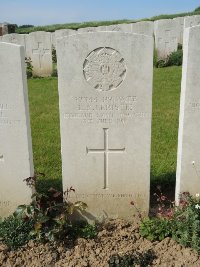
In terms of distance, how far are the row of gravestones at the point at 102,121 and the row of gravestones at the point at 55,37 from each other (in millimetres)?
9665

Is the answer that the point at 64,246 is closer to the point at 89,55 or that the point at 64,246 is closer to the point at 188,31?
the point at 89,55

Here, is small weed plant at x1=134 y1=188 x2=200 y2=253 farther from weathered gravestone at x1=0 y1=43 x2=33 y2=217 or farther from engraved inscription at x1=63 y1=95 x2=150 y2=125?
weathered gravestone at x1=0 y1=43 x2=33 y2=217

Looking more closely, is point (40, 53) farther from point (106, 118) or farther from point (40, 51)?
point (106, 118)

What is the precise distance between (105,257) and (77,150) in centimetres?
114

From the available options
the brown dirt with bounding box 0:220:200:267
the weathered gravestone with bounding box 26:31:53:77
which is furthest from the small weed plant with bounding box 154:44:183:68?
the brown dirt with bounding box 0:220:200:267

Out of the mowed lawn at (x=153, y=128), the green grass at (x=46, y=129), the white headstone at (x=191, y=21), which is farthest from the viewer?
the white headstone at (x=191, y=21)

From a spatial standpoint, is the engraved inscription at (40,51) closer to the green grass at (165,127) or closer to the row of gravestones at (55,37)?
the row of gravestones at (55,37)

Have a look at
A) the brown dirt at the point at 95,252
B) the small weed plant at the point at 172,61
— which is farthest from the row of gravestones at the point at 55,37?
the brown dirt at the point at 95,252

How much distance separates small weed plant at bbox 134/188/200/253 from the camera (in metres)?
3.50

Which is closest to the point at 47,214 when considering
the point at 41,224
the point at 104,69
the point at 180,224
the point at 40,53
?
the point at 41,224

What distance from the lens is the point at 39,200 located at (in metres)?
3.88

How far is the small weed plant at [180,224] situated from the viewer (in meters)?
3.50

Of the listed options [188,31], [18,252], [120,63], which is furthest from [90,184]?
[188,31]

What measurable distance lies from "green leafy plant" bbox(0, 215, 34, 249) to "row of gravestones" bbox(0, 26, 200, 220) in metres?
0.36
